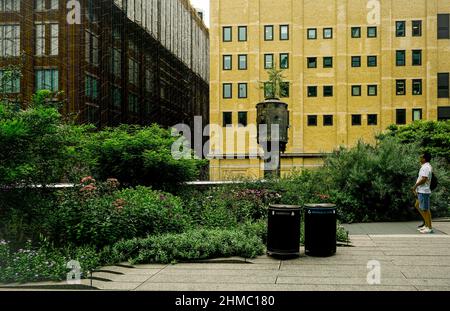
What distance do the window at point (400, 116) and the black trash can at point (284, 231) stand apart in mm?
47208

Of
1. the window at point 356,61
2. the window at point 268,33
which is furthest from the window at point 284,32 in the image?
the window at point 356,61

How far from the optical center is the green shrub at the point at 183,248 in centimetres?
959

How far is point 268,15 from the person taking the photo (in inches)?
2196

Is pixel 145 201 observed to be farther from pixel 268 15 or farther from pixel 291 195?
pixel 268 15

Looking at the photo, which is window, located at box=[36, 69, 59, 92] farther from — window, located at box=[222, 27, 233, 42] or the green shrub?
the green shrub

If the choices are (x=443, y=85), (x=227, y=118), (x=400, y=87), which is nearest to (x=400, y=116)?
(x=400, y=87)

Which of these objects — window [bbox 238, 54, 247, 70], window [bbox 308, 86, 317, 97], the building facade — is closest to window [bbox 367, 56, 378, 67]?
window [bbox 308, 86, 317, 97]

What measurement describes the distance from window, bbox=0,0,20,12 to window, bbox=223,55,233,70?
69.1 ft

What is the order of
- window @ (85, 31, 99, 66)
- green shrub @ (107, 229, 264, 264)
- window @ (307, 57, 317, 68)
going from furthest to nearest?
window @ (307, 57, 317, 68), window @ (85, 31, 99, 66), green shrub @ (107, 229, 264, 264)

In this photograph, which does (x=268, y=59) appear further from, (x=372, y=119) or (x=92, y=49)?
(x=92, y=49)

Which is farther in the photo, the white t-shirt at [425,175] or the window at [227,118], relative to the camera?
the window at [227,118]

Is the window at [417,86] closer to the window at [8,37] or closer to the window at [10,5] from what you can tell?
the window at [8,37]

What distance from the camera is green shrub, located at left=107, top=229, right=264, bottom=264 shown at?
377 inches
